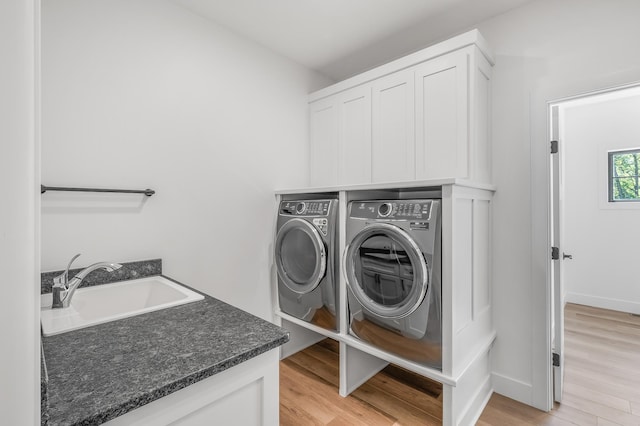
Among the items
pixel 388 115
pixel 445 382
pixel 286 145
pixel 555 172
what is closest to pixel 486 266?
pixel 555 172

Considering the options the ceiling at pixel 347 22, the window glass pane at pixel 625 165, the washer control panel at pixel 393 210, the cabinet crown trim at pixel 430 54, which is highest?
the ceiling at pixel 347 22

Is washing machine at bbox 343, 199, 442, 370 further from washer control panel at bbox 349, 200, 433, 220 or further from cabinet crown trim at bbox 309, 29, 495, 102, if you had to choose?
cabinet crown trim at bbox 309, 29, 495, 102

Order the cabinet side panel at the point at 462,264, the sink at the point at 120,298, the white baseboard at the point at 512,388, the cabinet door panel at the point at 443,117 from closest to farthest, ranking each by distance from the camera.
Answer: the sink at the point at 120,298
the cabinet side panel at the point at 462,264
the cabinet door panel at the point at 443,117
the white baseboard at the point at 512,388

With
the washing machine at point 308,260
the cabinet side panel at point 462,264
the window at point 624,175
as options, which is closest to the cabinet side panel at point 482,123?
the cabinet side panel at point 462,264

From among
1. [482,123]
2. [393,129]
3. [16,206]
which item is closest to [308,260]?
[393,129]

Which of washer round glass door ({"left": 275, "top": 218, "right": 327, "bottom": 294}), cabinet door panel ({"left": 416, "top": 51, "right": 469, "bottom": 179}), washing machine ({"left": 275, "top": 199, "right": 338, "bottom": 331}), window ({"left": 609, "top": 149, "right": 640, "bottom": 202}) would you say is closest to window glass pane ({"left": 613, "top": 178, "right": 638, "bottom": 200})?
window ({"left": 609, "top": 149, "right": 640, "bottom": 202})

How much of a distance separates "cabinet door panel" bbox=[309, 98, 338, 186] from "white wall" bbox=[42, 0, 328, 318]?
0.21 meters

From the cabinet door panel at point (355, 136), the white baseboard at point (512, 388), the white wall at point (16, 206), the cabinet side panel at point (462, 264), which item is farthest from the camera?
the cabinet door panel at point (355, 136)

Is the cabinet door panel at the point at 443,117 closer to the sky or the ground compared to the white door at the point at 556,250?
closer to the sky

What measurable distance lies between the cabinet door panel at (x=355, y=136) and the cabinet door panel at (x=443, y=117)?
44cm

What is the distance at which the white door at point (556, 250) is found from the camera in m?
1.94

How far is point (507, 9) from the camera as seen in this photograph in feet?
6.75

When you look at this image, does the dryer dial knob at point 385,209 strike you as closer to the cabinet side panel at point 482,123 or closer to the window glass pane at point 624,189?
the cabinet side panel at point 482,123

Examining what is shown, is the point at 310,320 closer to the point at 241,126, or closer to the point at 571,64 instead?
the point at 241,126
